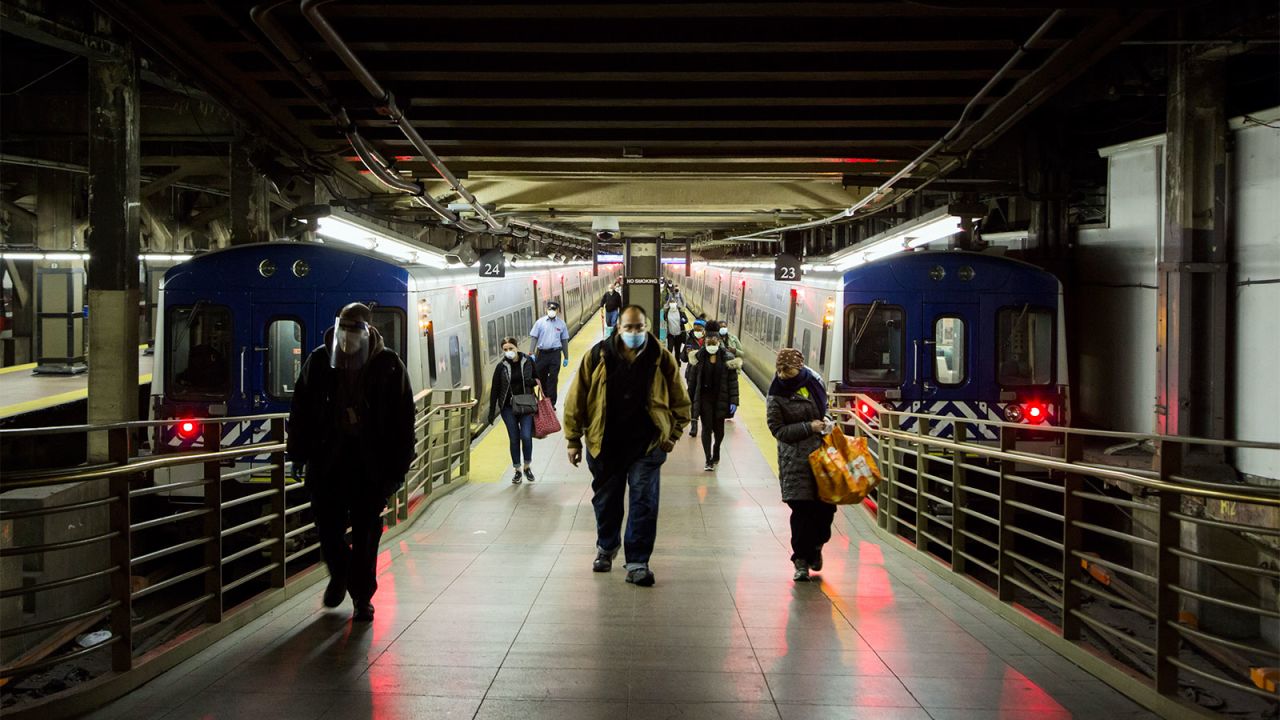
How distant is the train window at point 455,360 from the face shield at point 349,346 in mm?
8516

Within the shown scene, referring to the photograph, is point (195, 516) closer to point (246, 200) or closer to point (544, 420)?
point (544, 420)

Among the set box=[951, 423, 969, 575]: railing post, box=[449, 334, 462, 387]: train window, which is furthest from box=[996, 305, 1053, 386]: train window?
box=[449, 334, 462, 387]: train window

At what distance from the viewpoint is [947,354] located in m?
13.2

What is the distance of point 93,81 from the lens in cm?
980

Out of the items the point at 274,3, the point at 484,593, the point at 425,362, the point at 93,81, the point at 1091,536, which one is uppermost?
the point at 93,81

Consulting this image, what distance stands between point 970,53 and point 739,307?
2096 cm

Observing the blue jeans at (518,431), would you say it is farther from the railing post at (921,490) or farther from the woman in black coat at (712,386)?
the railing post at (921,490)

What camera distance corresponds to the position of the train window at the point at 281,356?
37.8 ft

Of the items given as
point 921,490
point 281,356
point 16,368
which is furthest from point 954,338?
point 16,368

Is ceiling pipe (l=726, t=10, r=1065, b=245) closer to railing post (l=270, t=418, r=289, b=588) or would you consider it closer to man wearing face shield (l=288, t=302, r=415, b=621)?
man wearing face shield (l=288, t=302, r=415, b=621)

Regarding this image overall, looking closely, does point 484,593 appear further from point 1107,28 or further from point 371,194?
point 371,194

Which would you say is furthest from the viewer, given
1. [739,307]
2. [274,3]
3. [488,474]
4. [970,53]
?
[739,307]

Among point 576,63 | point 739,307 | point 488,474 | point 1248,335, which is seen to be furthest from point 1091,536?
point 739,307

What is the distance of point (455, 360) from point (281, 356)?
327 centimetres
